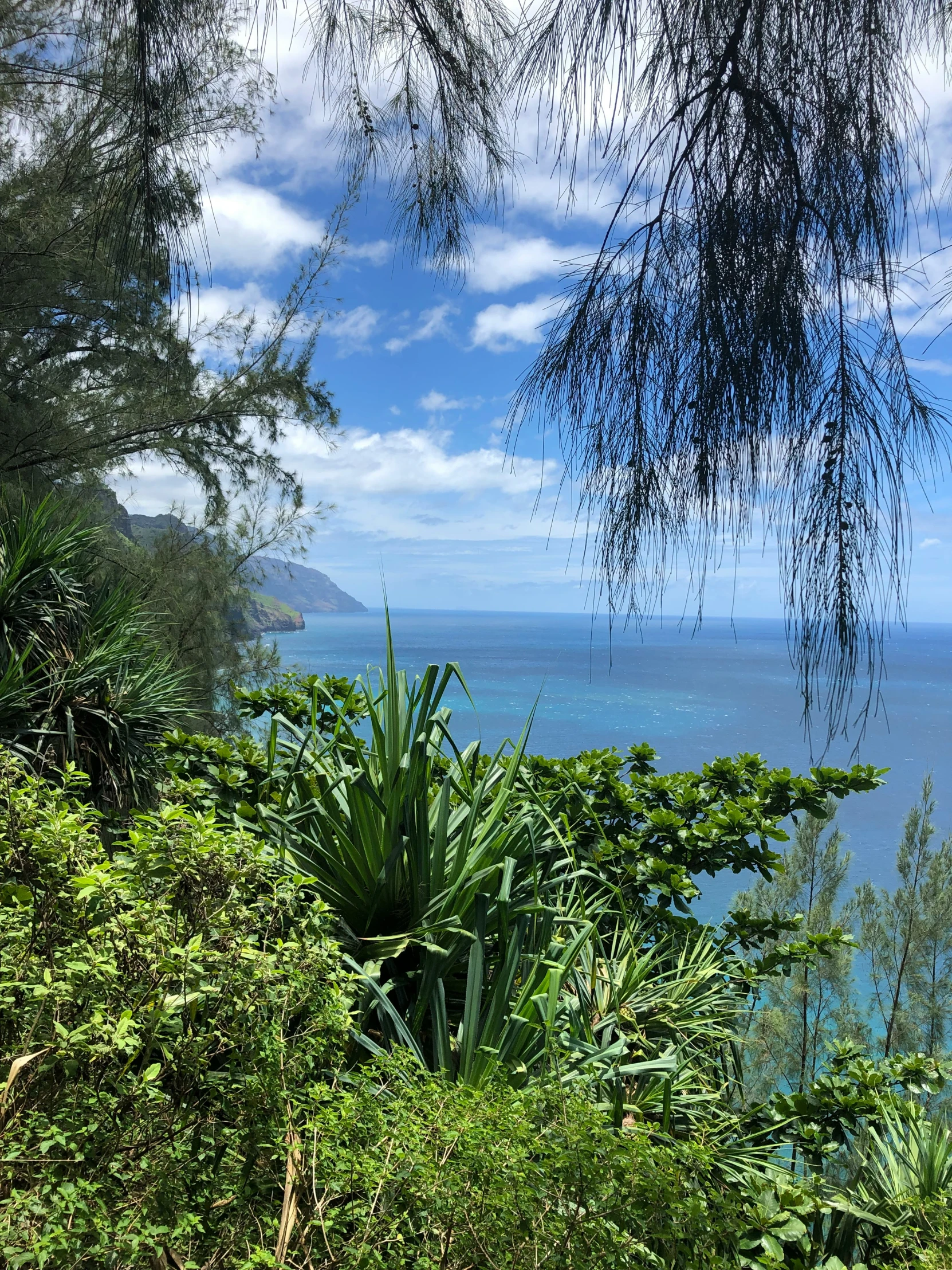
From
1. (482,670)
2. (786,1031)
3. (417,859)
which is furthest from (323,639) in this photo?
(417,859)

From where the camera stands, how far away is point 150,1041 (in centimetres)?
117

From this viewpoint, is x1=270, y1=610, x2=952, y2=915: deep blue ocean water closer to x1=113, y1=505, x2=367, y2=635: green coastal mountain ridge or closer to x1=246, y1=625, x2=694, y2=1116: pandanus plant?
x1=113, y1=505, x2=367, y2=635: green coastal mountain ridge

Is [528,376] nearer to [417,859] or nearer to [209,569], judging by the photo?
[417,859]

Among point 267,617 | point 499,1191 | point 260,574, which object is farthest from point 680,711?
point 499,1191

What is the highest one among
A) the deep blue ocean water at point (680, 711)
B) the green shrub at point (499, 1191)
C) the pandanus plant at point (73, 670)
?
the pandanus plant at point (73, 670)

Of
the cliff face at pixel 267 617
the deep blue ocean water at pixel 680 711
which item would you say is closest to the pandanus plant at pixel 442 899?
the deep blue ocean water at pixel 680 711

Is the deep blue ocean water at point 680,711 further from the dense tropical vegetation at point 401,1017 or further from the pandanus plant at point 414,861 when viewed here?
the pandanus plant at point 414,861

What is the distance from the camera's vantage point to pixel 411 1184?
3.59 feet

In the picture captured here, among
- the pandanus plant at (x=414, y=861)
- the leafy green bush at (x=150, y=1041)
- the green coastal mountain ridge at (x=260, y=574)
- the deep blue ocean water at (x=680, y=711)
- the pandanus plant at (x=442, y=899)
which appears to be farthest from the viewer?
the deep blue ocean water at (x=680, y=711)

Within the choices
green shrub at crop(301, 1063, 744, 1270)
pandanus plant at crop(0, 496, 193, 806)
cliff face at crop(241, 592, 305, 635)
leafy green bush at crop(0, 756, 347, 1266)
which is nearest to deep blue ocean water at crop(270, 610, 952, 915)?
cliff face at crop(241, 592, 305, 635)

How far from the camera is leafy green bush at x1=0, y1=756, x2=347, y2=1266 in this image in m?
1.06

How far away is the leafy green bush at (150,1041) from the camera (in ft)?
3.47

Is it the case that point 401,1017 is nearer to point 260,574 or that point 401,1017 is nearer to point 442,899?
point 442,899

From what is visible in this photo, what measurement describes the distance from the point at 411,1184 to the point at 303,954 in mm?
407
